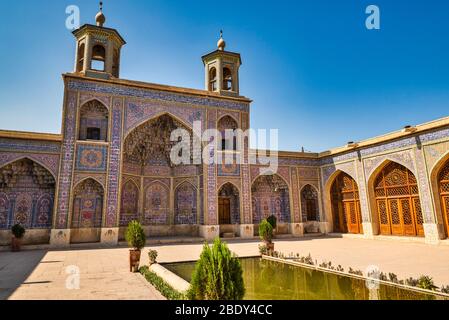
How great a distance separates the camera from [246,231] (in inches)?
540

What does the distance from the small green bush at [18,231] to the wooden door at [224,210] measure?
7.95 m

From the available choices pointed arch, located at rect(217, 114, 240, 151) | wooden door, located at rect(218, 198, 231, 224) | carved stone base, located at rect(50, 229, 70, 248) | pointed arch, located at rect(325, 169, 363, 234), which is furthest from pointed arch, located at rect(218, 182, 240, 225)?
carved stone base, located at rect(50, 229, 70, 248)

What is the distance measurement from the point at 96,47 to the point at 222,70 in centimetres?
616

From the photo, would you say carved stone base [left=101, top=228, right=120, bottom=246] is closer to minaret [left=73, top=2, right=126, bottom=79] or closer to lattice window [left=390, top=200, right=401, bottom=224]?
minaret [left=73, top=2, right=126, bottom=79]

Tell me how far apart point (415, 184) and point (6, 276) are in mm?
13378

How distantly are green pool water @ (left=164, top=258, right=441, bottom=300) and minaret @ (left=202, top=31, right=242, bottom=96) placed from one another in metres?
10.7

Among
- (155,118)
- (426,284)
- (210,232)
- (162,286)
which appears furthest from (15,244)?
(426,284)

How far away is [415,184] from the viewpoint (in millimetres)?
11539

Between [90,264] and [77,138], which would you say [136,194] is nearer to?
[77,138]

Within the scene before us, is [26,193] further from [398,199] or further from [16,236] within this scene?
[398,199]

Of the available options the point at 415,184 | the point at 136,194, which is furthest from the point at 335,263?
the point at 136,194

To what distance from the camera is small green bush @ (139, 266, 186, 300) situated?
4.18 meters

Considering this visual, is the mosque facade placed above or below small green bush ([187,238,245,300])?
above

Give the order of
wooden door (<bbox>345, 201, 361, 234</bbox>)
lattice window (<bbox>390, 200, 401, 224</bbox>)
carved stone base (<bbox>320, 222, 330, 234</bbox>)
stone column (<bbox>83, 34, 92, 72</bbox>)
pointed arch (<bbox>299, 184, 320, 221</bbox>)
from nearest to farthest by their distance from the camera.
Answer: lattice window (<bbox>390, 200, 401, 224</bbox>)
stone column (<bbox>83, 34, 92, 72</bbox>)
wooden door (<bbox>345, 201, 361, 234</bbox>)
carved stone base (<bbox>320, 222, 330, 234</bbox>)
pointed arch (<bbox>299, 184, 320, 221</bbox>)
